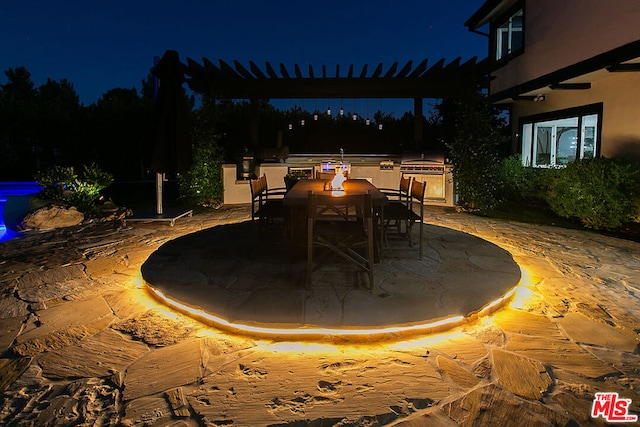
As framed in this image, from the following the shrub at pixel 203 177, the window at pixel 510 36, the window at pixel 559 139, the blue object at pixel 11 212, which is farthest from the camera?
the window at pixel 510 36

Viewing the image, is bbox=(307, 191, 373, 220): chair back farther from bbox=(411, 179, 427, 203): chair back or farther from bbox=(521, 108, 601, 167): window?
bbox=(521, 108, 601, 167): window

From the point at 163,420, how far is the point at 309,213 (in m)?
1.84

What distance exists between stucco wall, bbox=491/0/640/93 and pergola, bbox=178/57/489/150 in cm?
→ 137

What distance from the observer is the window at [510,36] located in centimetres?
1081

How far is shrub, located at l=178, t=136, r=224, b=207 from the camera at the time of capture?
29.8 ft

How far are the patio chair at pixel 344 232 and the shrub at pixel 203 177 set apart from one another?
16.4 feet

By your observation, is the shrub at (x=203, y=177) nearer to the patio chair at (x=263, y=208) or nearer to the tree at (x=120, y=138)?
the patio chair at (x=263, y=208)

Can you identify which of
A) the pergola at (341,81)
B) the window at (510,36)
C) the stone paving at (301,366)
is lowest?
the stone paving at (301,366)

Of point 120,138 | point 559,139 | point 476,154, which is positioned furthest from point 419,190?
point 120,138

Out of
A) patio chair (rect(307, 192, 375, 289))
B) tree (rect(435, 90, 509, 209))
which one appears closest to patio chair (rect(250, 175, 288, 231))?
patio chair (rect(307, 192, 375, 289))

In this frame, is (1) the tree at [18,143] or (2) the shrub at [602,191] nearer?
(2) the shrub at [602,191]

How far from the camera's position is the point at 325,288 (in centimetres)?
355

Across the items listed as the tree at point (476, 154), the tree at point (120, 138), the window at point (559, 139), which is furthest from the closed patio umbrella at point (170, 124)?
the window at point (559, 139)

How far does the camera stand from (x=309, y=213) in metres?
3.38
